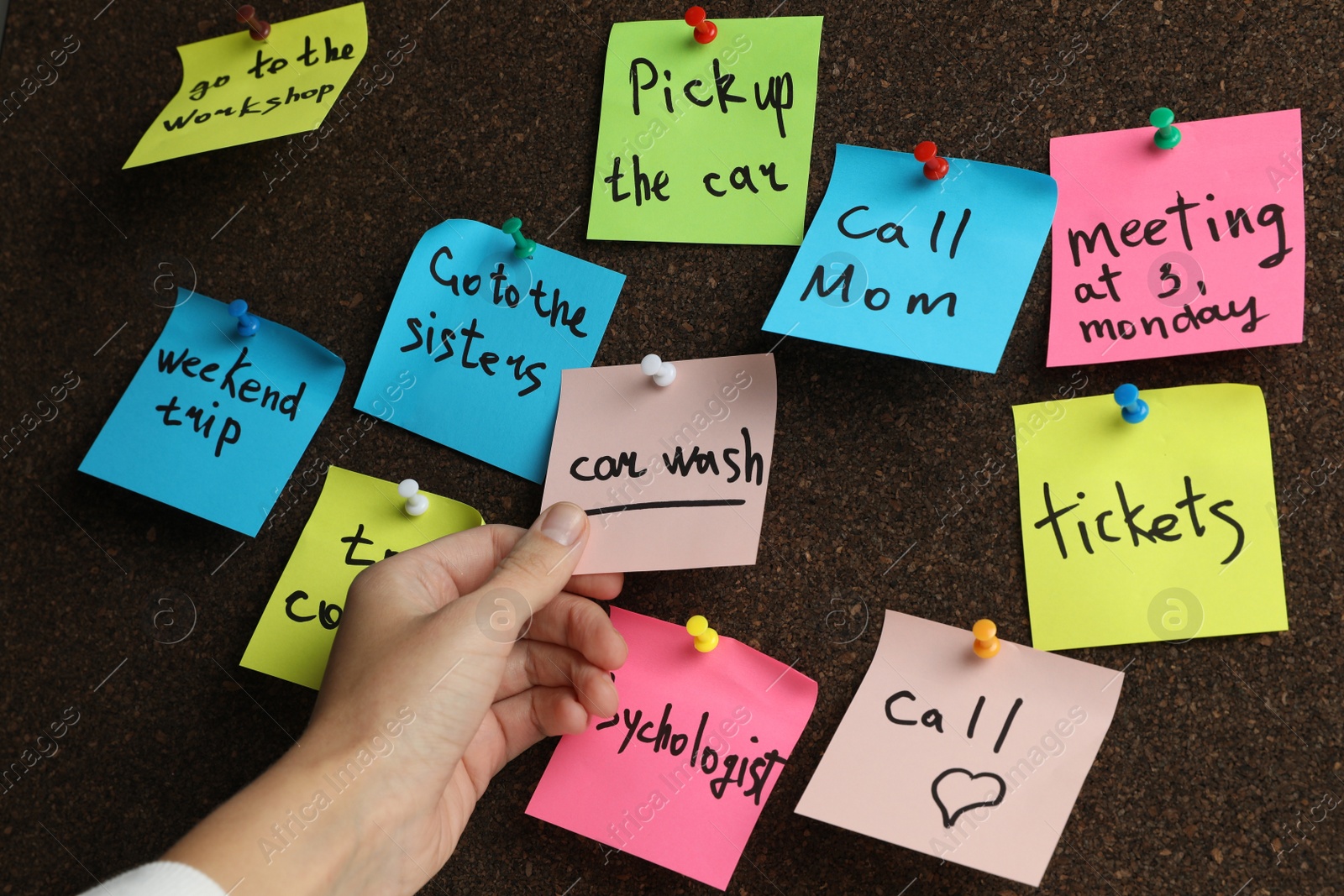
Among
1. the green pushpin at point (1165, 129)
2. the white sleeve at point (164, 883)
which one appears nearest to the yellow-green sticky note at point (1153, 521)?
the green pushpin at point (1165, 129)

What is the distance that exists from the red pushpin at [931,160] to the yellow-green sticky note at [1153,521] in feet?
0.53

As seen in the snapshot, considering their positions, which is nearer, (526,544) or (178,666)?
(526,544)

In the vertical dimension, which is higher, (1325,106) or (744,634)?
(1325,106)

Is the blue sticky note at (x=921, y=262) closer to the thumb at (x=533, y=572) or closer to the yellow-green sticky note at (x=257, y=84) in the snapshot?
the thumb at (x=533, y=572)

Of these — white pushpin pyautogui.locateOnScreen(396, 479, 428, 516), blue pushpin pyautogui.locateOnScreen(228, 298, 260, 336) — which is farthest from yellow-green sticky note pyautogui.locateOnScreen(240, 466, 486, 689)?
blue pushpin pyautogui.locateOnScreen(228, 298, 260, 336)

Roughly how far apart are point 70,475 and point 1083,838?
79 centimetres

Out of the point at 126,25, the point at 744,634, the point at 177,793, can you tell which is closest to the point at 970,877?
the point at 744,634

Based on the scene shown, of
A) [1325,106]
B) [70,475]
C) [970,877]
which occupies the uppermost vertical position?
[1325,106]

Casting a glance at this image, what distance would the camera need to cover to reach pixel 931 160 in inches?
21.9

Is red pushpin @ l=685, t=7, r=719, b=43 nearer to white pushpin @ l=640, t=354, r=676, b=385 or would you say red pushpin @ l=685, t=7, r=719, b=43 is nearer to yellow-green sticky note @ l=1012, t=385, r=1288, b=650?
white pushpin @ l=640, t=354, r=676, b=385

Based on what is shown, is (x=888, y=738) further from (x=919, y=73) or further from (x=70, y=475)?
(x=70, y=475)

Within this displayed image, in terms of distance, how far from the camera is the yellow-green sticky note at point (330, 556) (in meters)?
0.65

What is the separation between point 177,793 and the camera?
663 mm

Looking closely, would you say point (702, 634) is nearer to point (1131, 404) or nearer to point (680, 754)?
point (680, 754)
